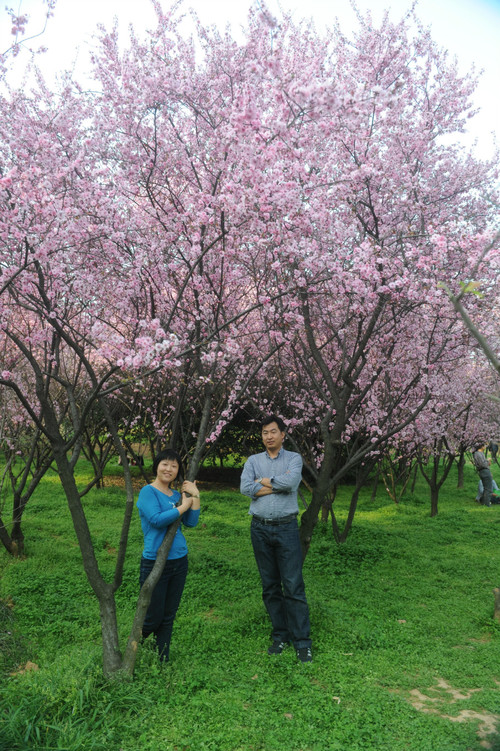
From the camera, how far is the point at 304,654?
4.53 metres

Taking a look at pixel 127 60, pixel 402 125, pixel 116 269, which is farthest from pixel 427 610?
pixel 127 60

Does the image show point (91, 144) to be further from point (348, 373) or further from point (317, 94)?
point (348, 373)

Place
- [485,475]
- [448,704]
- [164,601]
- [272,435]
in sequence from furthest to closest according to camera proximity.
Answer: [485,475] → [272,435] → [164,601] → [448,704]

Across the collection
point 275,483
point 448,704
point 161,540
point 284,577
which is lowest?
point 448,704

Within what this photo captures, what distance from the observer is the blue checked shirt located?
15.2 feet

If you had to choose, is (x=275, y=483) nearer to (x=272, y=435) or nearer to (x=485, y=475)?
(x=272, y=435)

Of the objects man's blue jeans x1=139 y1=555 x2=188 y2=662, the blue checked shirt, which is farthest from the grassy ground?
the blue checked shirt

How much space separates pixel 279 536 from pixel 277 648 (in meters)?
1.00

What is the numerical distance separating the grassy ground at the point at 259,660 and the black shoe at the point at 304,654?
74 mm

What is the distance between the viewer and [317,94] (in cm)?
359

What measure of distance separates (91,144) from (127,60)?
38.7 inches

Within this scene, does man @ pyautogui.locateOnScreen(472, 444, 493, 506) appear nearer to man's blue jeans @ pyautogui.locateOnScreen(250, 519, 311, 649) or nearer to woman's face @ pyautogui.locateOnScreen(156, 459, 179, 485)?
man's blue jeans @ pyautogui.locateOnScreen(250, 519, 311, 649)

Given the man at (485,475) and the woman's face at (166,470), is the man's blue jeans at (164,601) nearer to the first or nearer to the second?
the woman's face at (166,470)

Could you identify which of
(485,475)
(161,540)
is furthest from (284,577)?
(485,475)
